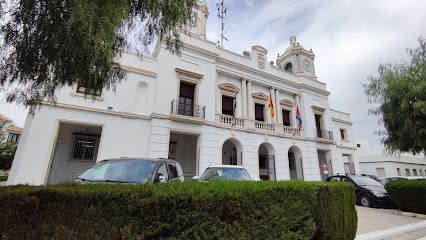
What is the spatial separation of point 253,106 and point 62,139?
13009 millimetres

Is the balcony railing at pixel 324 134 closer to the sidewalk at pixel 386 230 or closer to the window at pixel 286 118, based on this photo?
the window at pixel 286 118

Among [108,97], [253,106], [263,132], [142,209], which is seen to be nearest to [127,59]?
[108,97]

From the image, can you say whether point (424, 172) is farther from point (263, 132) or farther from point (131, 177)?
point (131, 177)

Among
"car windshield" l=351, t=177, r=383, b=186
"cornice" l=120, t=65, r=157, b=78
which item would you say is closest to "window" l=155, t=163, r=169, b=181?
"cornice" l=120, t=65, r=157, b=78

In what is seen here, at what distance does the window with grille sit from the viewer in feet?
38.4

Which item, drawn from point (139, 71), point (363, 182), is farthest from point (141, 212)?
point (363, 182)

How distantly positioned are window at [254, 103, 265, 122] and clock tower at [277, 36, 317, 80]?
605cm

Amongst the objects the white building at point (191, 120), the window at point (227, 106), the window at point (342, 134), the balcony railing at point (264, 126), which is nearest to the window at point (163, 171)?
the white building at point (191, 120)

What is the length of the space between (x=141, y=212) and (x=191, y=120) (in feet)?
32.4

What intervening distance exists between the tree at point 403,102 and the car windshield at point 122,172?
37.6 ft

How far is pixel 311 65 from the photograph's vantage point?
68.1 ft

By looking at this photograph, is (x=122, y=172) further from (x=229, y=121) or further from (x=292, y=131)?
(x=292, y=131)

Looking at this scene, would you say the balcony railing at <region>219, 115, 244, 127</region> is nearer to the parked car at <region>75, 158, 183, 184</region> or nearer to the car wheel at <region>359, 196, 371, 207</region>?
the car wheel at <region>359, 196, 371, 207</region>

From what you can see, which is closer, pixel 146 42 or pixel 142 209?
pixel 142 209
